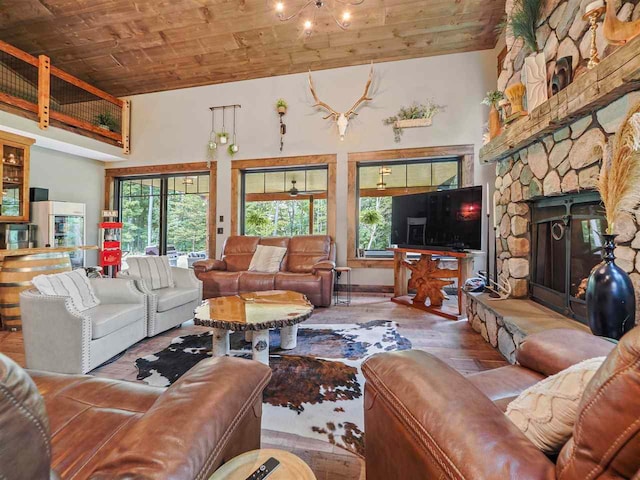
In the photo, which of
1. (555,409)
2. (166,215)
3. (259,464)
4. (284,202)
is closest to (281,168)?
(284,202)

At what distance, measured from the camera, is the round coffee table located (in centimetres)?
201

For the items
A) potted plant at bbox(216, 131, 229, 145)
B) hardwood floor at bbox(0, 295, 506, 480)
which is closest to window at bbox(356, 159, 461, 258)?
hardwood floor at bbox(0, 295, 506, 480)

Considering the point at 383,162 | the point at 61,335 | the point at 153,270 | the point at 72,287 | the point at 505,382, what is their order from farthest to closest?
the point at 383,162 → the point at 153,270 → the point at 72,287 → the point at 61,335 → the point at 505,382

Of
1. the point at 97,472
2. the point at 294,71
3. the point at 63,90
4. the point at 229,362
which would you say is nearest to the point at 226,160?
the point at 294,71

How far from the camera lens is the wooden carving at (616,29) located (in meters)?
1.56

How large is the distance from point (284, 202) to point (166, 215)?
237 cm

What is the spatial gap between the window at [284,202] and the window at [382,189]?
687mm

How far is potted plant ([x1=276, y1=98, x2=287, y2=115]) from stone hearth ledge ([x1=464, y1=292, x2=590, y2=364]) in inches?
158

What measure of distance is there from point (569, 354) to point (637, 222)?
107 centimetres

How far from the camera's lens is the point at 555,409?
26.2 inches

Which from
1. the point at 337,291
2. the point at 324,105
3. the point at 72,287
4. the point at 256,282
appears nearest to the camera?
the point at 72,287

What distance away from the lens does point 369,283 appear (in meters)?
4.93

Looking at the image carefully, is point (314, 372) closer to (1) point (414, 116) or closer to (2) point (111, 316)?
(2) point (111, 316)

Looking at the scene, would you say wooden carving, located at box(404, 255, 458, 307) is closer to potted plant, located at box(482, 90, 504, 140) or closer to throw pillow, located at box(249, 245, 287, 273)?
potted plant, located at box(482, 90, 504, 140)
